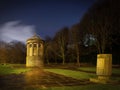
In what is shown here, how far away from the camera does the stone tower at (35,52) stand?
4538 cm

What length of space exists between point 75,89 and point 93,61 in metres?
41.3

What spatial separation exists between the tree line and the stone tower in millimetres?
10029

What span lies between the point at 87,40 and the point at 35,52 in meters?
13.7

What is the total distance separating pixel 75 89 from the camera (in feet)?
33.3

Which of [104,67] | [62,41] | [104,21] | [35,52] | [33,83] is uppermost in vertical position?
[104,21]

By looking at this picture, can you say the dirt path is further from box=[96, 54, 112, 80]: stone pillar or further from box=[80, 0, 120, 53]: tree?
box=[80, 0, 120, 53]: tree

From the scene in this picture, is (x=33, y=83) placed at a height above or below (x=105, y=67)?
below

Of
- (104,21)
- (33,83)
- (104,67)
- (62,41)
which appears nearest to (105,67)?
(104,67)

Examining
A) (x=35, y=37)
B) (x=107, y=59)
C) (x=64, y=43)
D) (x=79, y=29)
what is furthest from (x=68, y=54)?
(x=107, y=59)

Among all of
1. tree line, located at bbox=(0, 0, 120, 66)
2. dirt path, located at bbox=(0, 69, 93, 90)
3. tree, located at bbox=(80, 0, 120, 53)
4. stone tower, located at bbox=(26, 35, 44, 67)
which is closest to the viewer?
dirt path, located at bbox=(0, 69, 93, 90)

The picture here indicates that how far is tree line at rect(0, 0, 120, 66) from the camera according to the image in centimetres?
4106

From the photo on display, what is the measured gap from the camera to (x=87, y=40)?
5319 centimetres

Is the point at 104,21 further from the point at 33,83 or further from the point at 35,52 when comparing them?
the point at 33,83

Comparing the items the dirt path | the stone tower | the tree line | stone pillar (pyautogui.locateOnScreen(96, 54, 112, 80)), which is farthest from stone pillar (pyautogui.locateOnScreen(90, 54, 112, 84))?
the stone tower
